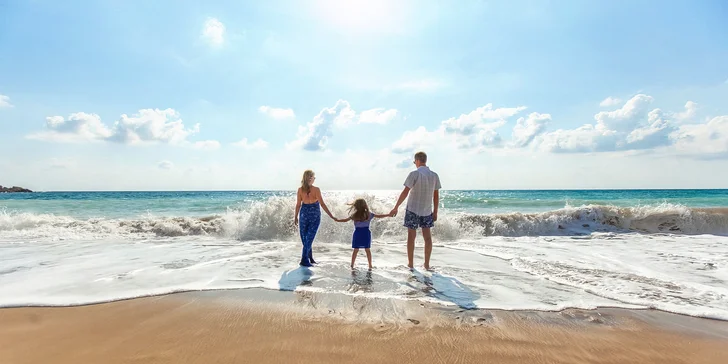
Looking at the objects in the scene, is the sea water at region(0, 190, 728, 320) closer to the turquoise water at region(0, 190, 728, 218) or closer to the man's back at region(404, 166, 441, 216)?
the man's back at region(404, 166, 441, 216)

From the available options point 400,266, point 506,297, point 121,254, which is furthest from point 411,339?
point 121,254

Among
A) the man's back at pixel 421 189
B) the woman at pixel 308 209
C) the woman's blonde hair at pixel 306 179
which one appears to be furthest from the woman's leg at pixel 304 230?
the man's back at pixel 421 189

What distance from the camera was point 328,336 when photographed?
133 inches

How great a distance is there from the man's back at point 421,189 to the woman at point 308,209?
1.66 metres

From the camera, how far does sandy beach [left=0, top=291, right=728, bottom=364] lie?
300 cm

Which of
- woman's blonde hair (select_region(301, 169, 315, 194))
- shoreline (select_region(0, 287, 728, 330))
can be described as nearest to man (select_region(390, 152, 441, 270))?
woman's blonde hair (select_region(301, 169, 315, 194))

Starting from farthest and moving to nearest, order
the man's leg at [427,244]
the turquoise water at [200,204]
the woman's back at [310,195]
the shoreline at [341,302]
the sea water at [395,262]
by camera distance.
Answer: the turquoise water at [200,204] < the woman's back at [310,195] < the man's leg at [427,244] < the sea water at [395,262] < the shoreline at [341,302]

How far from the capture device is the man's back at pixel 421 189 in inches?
255

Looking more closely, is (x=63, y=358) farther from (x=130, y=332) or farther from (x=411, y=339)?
(x=411, y=339)

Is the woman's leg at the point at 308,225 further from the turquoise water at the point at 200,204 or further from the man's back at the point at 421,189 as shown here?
the turquoise water at the point at 200,204

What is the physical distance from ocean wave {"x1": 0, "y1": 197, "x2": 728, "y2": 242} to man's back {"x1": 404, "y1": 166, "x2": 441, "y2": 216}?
5.39 metres

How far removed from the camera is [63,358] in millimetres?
2938

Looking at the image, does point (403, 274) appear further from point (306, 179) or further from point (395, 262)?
point (306, 179)

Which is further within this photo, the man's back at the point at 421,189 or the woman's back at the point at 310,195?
the woman's back at the point at 310,195
